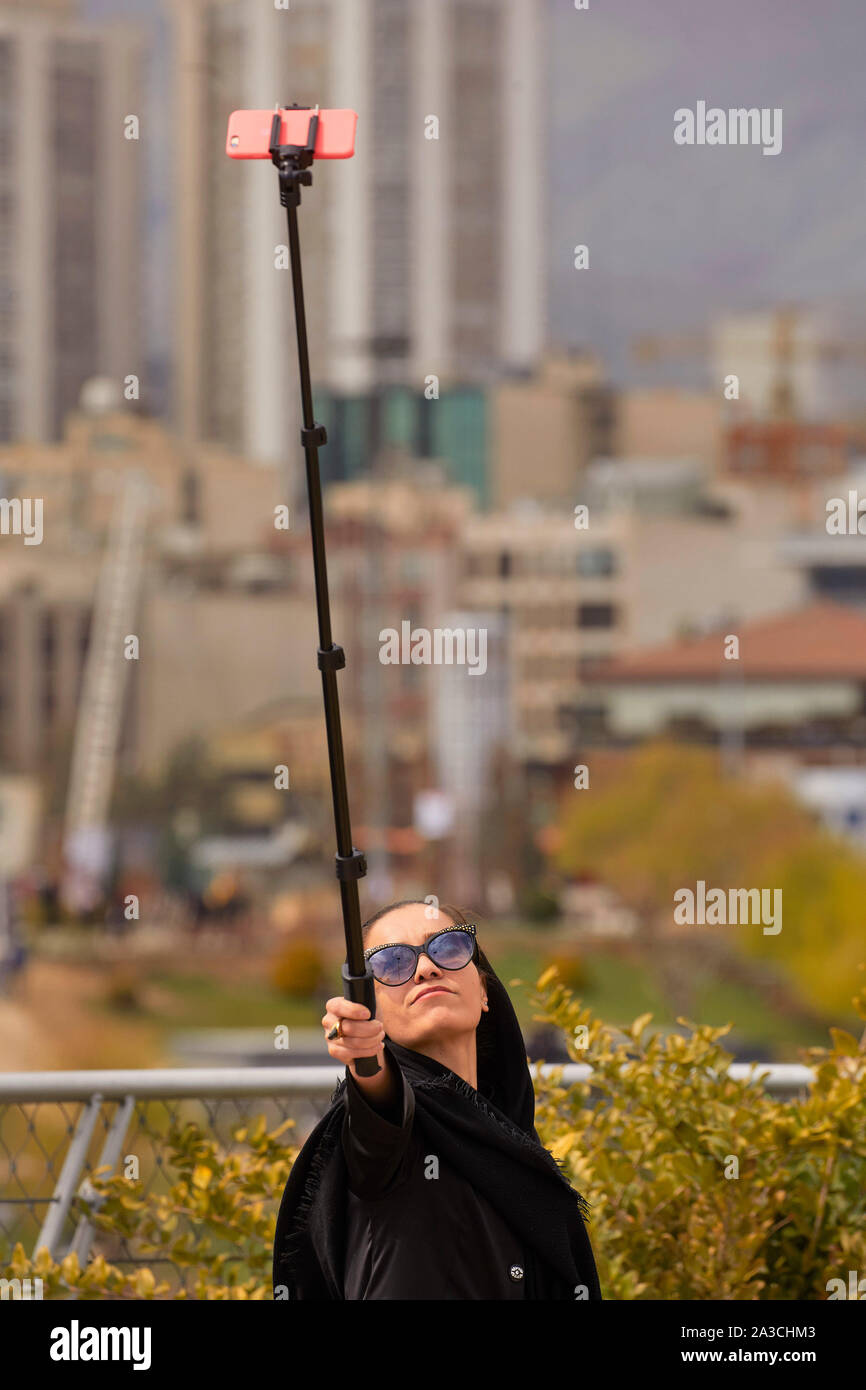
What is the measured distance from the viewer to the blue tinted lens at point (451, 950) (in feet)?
5.68

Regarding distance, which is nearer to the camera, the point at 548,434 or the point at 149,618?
the point at 149,618

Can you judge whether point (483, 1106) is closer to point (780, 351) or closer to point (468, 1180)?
point (468, 1180)

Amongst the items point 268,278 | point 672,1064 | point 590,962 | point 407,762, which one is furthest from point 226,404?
point 672,1064

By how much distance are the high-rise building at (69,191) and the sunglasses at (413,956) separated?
220 ft

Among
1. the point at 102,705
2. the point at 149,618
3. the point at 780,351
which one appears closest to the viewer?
the point at 102,705

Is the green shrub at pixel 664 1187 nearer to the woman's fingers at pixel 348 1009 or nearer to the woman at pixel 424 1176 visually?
the woman at pixel 424 1176

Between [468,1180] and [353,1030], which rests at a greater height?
[353,1030]

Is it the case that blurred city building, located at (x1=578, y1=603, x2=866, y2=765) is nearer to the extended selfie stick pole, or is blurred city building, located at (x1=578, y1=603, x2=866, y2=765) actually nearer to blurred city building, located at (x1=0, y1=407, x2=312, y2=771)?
blurred city building, located at (x1=0, y1=407, x2=312, y2=771)

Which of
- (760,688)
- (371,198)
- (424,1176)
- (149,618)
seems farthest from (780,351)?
(424,1176)

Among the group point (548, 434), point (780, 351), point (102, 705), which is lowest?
point (102, 705)

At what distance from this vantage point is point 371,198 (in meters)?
70.9

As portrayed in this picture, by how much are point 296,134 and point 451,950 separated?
2.30ft

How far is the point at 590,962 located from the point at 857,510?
16826mm

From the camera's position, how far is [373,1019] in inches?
60.6
